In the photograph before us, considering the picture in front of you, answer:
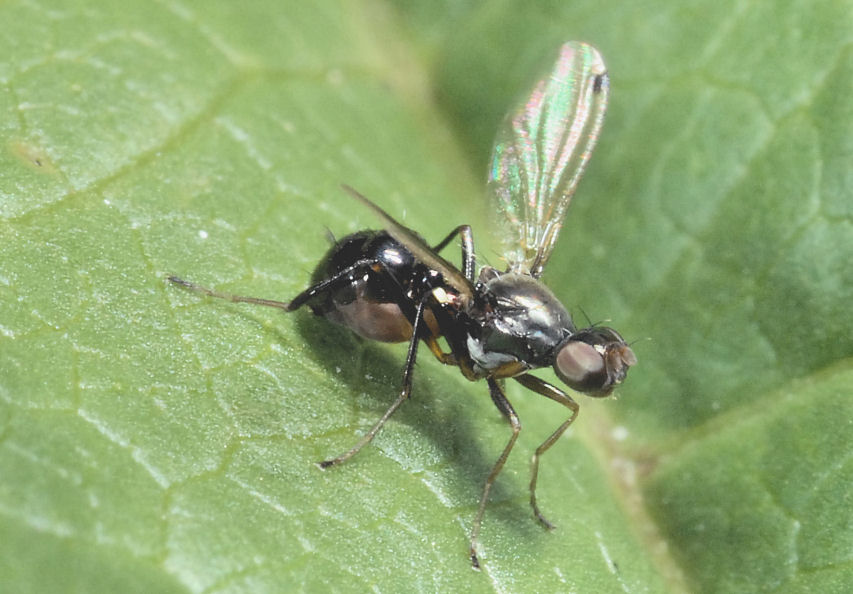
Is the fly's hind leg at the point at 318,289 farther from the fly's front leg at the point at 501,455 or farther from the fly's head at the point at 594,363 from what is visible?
the fly's head at the point at 594,363

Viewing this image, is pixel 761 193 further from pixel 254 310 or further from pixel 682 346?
pixel 254 310

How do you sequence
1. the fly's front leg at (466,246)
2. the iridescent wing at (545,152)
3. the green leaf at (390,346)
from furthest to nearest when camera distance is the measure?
the iridescent wing at (545,152)
the fly's front leg at (466,246)
the green leaf at (390,346)

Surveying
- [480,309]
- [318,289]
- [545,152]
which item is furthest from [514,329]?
[545,152]

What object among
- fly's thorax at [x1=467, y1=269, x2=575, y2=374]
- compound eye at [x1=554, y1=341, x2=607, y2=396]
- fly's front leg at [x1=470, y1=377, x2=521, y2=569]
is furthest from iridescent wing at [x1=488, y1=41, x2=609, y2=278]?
compound eye at [x1=554, y1=341, x2=607, y2=396]

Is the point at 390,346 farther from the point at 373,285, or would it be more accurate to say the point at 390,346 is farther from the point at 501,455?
the point at 501,455

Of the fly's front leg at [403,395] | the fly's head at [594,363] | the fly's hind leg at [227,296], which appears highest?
the fly's head at [594,363]

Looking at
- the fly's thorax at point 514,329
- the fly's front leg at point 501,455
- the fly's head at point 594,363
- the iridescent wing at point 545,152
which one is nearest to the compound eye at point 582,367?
the fly's head at point 594,363
